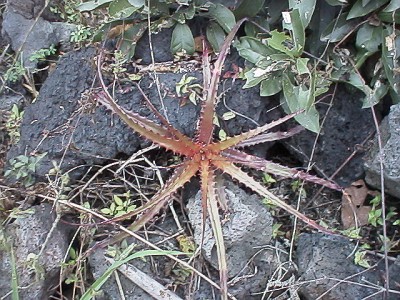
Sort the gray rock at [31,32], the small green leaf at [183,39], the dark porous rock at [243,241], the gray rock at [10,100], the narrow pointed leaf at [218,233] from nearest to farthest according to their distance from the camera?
the narrow pointed leaf at [218,233] < the dark porous rock at [243,241] < the small green leaf at [183,39] < the gray rock at [10,100] < the gray rock at [31,32]

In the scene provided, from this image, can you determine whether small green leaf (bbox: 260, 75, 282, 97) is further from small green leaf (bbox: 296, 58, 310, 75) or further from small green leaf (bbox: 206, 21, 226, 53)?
small green leaf (bbox: 206, 21, 226, 53)

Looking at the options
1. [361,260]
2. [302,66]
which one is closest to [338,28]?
[302,66]

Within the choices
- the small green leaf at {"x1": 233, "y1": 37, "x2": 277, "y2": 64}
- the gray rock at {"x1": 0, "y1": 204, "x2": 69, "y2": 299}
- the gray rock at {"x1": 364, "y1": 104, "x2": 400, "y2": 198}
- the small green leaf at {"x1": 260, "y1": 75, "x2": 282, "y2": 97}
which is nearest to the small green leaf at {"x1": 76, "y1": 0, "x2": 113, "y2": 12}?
the small green leaf at {"x1": 233, "y1": 37, "x2": 277, "y2": 64}

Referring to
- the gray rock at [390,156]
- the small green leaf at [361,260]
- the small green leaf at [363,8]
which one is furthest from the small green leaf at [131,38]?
the small green leaf at [361,260]

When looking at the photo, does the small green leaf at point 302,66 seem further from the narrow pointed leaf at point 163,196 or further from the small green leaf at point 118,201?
the small green leaf at point 118,201

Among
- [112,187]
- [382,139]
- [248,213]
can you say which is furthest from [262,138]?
[112,187]

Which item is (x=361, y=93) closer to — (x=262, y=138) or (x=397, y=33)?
(x=397, y=33)
